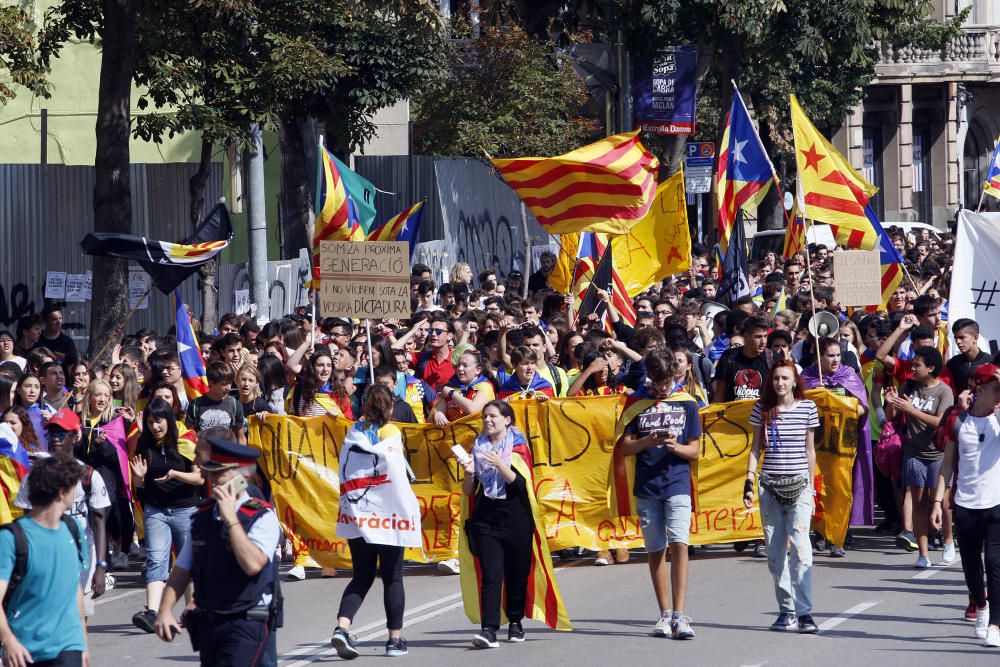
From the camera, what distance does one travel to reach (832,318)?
1370 cm

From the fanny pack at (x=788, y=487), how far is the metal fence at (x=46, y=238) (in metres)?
12.8

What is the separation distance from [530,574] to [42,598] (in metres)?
3.64

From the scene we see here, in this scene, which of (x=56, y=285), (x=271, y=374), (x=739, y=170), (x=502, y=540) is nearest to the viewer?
(x=502, y=540)

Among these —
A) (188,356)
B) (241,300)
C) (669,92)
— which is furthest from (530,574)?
(669,92)

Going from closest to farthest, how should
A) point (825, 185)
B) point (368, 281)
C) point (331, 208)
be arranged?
point (368, 281) → point (825, 185) → point (331, 208)

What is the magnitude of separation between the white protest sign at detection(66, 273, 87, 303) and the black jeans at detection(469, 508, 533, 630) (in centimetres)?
1086

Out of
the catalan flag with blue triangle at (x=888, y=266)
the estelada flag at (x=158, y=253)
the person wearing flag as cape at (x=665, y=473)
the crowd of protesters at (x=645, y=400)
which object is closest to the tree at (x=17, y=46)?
the estelada flag at (x=158, y=253)

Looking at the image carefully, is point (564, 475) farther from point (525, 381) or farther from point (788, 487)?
point (788, 487)

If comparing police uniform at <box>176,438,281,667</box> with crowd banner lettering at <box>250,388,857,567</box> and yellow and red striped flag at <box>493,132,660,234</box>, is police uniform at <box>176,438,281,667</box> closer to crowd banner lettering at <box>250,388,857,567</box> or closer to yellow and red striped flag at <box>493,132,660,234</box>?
crowd banner lettering at <box>250,388,857,567</box>

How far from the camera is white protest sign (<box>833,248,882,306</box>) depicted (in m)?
14.7

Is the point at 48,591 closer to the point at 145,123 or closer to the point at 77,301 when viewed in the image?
the point at 145,123

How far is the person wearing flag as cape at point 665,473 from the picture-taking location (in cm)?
894

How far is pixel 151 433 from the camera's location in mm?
9703

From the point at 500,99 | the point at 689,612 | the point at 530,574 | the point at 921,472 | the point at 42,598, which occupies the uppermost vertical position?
the point at 500,99
